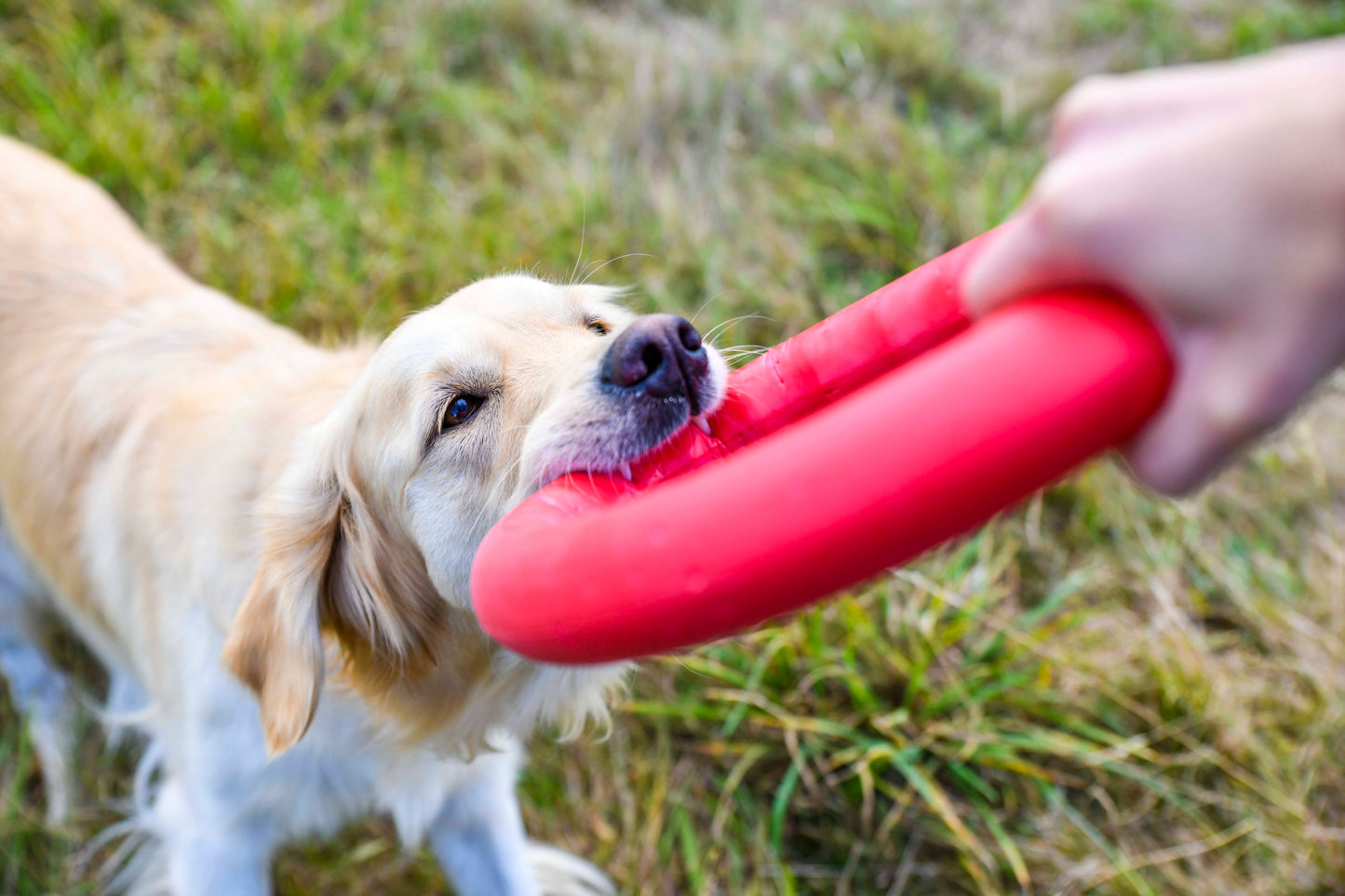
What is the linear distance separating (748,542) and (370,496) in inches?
47.9

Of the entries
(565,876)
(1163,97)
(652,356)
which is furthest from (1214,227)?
(565,876)

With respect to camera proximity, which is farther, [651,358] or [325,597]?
[325,597]

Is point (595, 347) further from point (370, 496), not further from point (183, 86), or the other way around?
point (183, 86)

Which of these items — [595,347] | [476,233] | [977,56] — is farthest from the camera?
[977,56]

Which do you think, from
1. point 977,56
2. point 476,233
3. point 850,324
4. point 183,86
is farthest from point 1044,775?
point 183,86

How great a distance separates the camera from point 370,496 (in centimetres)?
199

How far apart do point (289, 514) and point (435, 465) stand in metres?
→ 0.36

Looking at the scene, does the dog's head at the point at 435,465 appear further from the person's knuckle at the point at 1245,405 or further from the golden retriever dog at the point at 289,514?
the person's knuckle at the point at 1245,405

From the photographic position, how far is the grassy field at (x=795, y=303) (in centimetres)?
265

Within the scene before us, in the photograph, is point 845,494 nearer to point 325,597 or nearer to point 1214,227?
point 1214,227

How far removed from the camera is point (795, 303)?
147 inches

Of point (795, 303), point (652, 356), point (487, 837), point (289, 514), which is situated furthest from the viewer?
point (795, 303)

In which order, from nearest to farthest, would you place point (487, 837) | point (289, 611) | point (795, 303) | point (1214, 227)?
point (1214, 227), point (289, 611), point (487, 837), point (795, 303)

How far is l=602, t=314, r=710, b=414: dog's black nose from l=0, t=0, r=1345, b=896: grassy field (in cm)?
133
